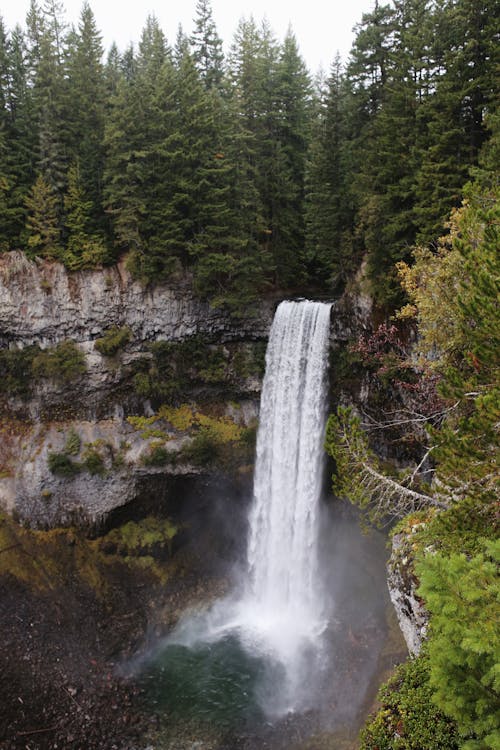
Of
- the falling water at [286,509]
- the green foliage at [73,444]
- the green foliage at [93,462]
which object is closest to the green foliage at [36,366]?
the green foliage at [73,444]

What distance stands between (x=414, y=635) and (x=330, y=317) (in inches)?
556

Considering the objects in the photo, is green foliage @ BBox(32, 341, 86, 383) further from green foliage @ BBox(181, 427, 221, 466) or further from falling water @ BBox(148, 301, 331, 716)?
falling water @ BBox(148, 301, 331, 716)

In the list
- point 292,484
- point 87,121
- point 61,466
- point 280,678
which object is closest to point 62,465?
point 61,466

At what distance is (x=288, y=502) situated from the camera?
840 inches

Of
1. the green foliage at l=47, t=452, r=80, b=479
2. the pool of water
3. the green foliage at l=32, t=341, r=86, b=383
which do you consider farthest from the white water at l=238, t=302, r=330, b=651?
the green foliage at l=32, t=341, r=86, b=383

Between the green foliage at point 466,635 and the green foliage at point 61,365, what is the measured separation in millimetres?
21575

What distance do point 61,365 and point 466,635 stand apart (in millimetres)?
22670

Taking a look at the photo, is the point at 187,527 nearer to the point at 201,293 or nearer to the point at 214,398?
the point at 214,398

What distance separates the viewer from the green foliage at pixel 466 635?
4918 mm

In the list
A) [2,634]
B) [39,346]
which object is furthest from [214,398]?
[2,634]

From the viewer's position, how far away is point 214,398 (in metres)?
24.6

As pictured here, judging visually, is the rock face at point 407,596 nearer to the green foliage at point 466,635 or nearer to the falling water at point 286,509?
the green foliage at point 466,635

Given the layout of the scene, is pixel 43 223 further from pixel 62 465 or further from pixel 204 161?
pixel 62 465

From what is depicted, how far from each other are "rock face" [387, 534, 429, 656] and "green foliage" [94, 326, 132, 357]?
17736mm
